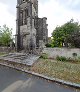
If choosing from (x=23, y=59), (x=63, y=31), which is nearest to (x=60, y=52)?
(x=23, y=59)

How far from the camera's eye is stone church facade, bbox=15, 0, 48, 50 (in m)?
30.4

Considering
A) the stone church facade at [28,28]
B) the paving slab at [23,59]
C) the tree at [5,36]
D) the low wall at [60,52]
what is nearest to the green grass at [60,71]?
the paving slab at [23,59]

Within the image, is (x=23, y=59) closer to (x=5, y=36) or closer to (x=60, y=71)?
(x=60, y=71)

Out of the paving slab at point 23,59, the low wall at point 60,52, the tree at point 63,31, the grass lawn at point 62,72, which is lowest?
the grass lawn at point 62,72

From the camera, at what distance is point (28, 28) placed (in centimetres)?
3058

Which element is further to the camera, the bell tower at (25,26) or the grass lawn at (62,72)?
the bell tower at (25,26)

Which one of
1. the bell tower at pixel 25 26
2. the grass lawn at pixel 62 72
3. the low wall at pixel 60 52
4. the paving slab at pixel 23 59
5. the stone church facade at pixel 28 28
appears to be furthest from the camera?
the stone church facade at pixel 28 28

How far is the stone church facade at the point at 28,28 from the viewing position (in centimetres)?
3044

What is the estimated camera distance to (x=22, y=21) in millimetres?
33188

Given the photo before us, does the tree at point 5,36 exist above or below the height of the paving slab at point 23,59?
above

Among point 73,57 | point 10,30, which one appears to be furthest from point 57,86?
point 10,30

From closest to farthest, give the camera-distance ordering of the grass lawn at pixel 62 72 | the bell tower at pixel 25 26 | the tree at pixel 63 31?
the grass lawn at pixel 62 72
the tree at pixel 63 31
the bell tower at pixel 25 26

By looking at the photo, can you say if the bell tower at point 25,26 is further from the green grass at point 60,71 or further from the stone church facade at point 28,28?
the green grass at point 60,71

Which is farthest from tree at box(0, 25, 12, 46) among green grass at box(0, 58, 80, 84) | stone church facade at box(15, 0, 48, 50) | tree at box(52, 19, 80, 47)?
green grass at box(0, 58, 80, 84)
